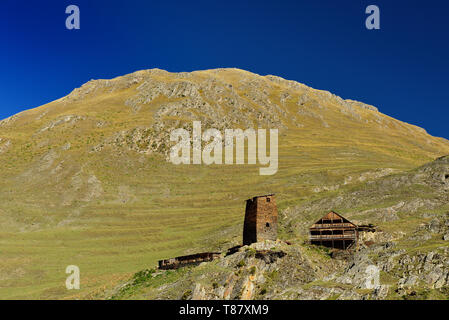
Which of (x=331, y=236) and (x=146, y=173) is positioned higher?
(x=146, y=173)

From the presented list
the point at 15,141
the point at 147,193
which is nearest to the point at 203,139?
the point at 147,193

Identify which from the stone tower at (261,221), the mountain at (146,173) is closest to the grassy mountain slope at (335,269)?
the stone tower at (261,221)

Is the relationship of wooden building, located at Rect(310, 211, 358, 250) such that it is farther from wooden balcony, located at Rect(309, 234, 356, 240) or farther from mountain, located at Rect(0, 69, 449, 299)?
mountain, located at Rect(0, 69, 449, 299)

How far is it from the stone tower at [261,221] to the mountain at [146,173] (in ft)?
44.4

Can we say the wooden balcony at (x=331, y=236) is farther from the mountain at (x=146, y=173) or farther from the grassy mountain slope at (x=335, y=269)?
the mountain at (x=146, y=173)

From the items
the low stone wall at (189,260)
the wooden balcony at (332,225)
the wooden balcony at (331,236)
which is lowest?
the low stone wall at (189,260)

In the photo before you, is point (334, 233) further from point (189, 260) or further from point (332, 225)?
point (189, 260)

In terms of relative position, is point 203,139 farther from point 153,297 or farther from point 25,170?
point 153,297

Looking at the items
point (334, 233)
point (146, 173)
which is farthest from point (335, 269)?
point (146, 173)

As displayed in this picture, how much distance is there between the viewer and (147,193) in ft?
369

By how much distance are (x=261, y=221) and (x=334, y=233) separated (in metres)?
10.9

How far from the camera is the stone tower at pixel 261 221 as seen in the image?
53350mm

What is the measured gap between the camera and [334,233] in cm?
5541

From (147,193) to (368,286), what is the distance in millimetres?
81930
